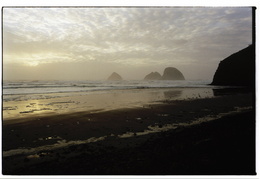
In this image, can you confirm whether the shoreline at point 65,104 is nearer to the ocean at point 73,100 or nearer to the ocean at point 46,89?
the ocean at point 73,100

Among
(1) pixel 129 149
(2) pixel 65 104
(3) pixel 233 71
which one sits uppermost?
(3) pixel 233 71

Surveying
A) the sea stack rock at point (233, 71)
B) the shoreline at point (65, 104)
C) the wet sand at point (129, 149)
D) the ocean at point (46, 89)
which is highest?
the sea stack rock at point (233, 71)

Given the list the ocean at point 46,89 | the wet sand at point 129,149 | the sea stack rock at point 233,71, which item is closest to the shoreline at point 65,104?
the ocean at point 46,89

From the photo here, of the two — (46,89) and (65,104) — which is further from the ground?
(46,89)

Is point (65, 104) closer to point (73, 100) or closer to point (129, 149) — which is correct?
point (73, 100)

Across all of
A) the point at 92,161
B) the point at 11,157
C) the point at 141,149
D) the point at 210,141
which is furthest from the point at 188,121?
the point at 11,157

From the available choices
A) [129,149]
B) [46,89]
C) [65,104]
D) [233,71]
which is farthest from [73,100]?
[233,71]

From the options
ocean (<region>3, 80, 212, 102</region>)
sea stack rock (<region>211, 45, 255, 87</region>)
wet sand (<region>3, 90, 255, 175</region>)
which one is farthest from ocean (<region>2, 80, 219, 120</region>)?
sea stack rock (<region>211, 45, 255, 87</region>)

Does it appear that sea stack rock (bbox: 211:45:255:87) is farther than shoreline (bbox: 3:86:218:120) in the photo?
Yes

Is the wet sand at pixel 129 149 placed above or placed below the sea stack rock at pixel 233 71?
below

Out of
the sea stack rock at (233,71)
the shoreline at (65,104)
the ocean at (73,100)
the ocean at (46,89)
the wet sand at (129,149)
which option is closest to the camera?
the wet sand at (129,149)

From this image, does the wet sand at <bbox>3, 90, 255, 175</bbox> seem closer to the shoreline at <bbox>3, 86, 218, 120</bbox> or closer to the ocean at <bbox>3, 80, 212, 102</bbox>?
the ocean at <bbox>3, 80, 212, 102</bbox>

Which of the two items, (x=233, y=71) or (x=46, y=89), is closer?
(x=46, y=89)
